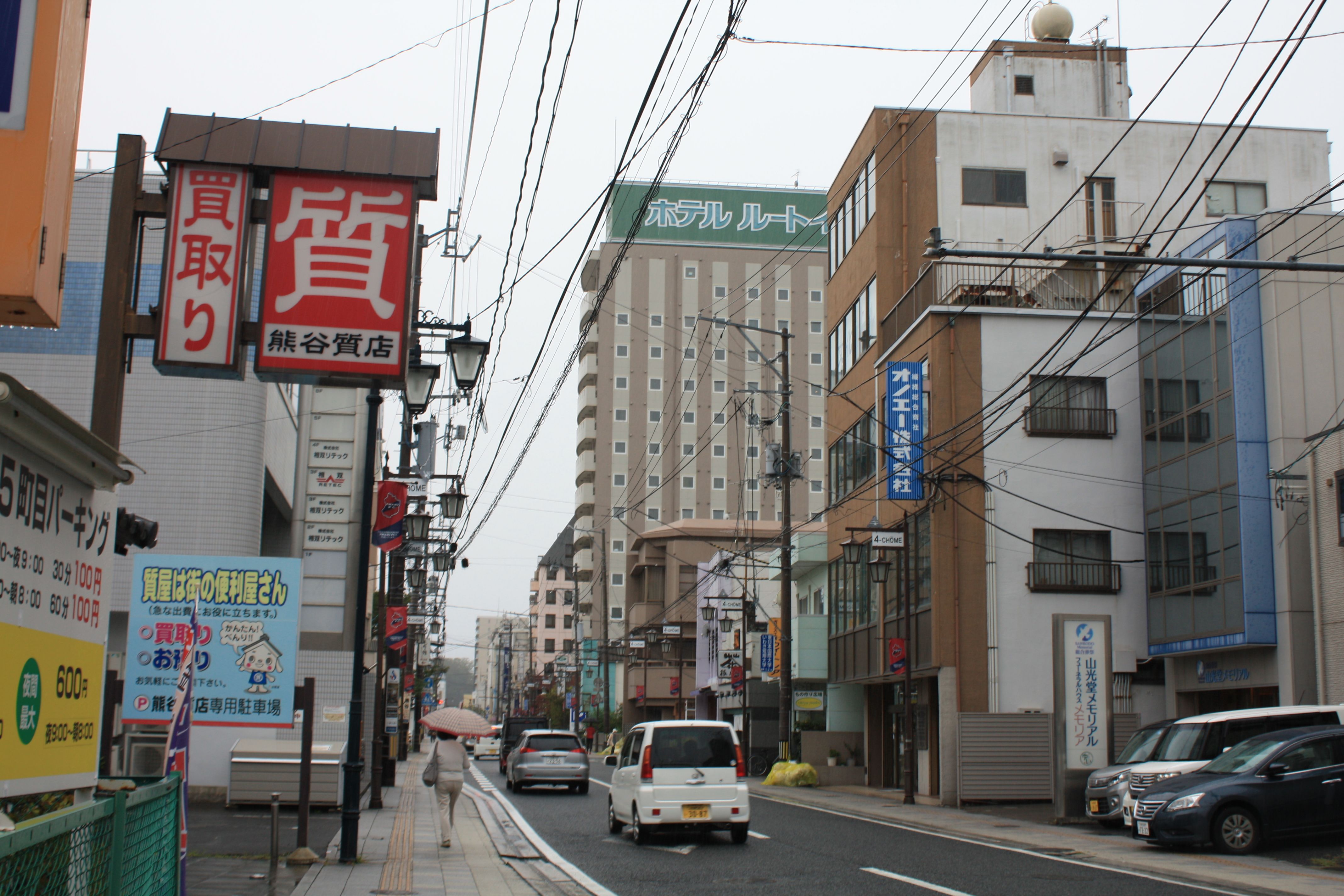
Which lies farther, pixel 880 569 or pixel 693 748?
pixel 880 569

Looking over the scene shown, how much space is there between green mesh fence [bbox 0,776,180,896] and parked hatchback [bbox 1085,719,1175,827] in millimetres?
15945

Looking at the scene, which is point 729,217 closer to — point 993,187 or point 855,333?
point 855,333

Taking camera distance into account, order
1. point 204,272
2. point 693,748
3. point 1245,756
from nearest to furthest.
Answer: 1. point 204,272
2. point 1245,756
3. point 693,748

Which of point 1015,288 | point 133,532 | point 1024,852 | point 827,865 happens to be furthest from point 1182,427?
point 133,532

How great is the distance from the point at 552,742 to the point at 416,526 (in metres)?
10.0

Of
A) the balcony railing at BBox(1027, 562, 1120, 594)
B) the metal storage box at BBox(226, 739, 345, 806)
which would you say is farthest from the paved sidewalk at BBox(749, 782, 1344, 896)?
the metal storage box at BBox(226, 739, 345, 806)

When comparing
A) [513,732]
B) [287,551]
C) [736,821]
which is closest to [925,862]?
[736,821]

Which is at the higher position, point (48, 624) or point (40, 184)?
point (40, 184)

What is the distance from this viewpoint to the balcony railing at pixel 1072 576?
29062 millimetres

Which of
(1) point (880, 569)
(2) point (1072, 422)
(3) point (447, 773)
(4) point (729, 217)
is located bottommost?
(3) point (447, 773)

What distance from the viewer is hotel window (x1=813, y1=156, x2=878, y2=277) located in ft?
116

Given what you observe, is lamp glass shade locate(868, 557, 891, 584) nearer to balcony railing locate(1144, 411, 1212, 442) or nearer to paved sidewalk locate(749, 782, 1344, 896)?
paved sidewalk locate(749, 782, 1344, 896)

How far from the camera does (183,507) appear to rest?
947 inches

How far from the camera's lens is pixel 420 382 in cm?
1703
